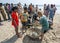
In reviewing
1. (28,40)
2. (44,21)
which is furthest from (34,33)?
(44,21)

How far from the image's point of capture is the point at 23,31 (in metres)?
14.3

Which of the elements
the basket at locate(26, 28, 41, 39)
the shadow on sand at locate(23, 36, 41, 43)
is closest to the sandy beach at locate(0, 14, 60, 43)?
the shadow on sand at locate(23, 36, 41, 43)

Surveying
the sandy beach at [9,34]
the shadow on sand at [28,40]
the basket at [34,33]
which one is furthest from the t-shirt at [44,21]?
the sandy beach at [9,34]

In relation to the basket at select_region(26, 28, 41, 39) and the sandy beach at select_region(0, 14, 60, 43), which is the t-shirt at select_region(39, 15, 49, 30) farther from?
the sandy beach at select_region(0, 14, 60, 43)

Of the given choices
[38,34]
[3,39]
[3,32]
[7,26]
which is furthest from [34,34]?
[7,26]

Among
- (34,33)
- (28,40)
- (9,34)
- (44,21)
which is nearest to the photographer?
(44,21)

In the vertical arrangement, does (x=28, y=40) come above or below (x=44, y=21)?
below

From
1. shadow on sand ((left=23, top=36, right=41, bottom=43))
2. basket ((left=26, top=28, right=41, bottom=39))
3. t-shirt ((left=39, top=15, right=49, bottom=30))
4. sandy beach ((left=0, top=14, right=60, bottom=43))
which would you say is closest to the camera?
t-shirt ((left=39, top=15, right=49, bottom=30))

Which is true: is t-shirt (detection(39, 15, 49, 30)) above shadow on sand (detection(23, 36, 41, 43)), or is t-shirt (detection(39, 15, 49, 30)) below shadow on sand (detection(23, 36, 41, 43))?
above

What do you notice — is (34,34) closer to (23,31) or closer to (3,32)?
(23,31)

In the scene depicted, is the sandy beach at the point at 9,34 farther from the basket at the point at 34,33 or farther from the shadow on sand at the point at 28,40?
the basket at the point at 34,33

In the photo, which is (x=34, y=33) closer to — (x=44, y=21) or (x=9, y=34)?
(x=44, y=21)

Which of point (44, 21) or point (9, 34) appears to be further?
point (9, 34)

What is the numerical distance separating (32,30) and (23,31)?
1.11 meters
